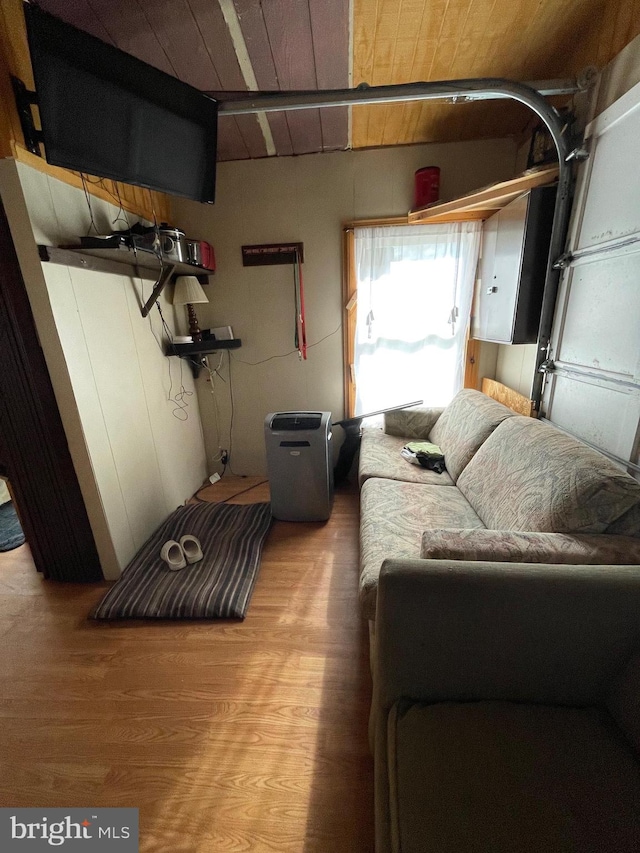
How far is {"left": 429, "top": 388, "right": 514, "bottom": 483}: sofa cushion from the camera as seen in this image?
1897 mm

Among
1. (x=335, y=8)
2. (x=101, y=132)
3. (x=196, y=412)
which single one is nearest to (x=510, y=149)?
(x=335, y=8)

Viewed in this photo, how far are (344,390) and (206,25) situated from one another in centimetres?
205

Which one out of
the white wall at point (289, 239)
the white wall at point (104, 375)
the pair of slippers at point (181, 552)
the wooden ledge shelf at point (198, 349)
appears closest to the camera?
the white wall at point (104, 375)

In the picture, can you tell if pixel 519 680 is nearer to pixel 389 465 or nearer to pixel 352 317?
pixel 389 465

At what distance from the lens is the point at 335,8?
1370mm

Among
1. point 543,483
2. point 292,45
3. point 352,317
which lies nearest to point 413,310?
point 352,317

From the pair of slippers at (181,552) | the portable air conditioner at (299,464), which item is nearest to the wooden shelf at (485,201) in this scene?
the portable air conditioner at (299,464)

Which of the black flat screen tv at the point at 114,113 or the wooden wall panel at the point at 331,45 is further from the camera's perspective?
the wooden wall panel at the point at 331,45

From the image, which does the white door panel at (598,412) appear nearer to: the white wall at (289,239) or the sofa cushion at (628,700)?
the sofa cushion at (628,700)

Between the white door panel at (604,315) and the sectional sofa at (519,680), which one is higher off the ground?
the white door panel at (604,315)

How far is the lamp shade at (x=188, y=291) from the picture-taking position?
2.40 metres

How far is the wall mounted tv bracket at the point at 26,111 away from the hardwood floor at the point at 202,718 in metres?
2.09

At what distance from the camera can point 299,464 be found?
87.8 inches

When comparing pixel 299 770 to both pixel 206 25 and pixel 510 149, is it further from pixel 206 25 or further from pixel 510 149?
pixel 510 149
